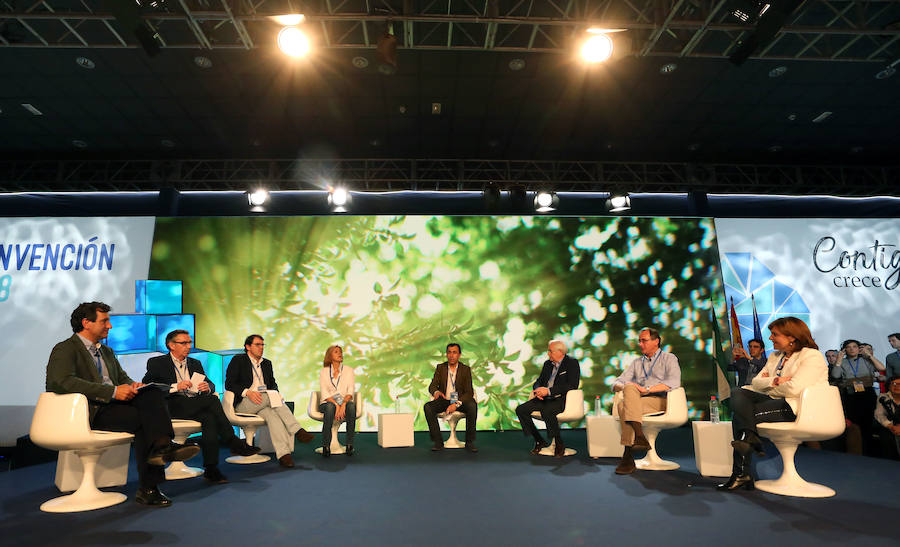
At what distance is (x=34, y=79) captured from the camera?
5758 millimetres

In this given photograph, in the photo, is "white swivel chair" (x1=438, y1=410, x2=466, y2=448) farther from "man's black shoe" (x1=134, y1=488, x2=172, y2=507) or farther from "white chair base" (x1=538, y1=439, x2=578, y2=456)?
"man's black shoe" (x1=134, y1=488, x2=172, y2=507)

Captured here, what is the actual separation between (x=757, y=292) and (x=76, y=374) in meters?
7.64

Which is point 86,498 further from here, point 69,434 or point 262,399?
point 262,399

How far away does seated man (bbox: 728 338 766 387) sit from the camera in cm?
618

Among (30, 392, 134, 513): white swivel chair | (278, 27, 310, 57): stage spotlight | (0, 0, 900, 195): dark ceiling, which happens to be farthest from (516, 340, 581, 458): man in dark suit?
(278, 27, 310, 57): stage spotlight

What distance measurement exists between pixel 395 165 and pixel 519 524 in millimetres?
6275

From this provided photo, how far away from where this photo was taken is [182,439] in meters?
4.02

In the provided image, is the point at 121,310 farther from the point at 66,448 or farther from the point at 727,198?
the point at 727,198

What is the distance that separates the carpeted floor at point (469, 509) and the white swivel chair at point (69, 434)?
104 mm

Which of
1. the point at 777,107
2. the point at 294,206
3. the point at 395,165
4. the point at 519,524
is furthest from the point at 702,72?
the point at 294,206

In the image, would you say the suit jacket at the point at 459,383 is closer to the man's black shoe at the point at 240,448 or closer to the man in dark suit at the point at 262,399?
the man in dark suit at the point at 262,399

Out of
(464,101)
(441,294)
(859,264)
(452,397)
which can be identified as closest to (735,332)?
(859,264)

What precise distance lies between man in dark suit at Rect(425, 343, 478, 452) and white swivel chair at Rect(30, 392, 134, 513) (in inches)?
112

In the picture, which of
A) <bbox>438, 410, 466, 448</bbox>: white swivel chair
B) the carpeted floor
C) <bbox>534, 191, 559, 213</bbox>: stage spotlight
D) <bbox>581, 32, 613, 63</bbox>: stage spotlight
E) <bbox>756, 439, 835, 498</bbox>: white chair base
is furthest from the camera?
<bbox>534, 191, 559, 213</bbox>: stage spotlight
